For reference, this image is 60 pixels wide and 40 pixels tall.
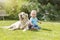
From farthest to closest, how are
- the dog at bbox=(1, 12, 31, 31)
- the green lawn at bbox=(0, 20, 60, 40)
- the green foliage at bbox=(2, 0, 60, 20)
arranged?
the green foliage at bbox=(2, 0, 60, 20)
the dog at bbox=(1, 12, 31, 31)
the green lawn at bbox=(0, 20, 60, 40)

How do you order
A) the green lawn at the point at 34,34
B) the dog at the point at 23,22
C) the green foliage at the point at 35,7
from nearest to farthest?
the green lawn at the point at 34,34 → the dog at the point at 23,22 → the green foliage at the point at 35,7

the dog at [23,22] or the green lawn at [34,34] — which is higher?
the dog at [23,22]

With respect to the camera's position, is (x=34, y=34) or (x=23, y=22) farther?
(x=23, y=22)

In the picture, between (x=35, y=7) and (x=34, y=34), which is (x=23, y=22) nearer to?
(x=34, y=34)

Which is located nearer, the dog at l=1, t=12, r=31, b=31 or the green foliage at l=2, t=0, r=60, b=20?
the dog at l=1, t=12, r=31, b=31

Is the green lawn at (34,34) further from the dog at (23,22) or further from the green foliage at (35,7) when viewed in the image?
the green foliage at (35,7)

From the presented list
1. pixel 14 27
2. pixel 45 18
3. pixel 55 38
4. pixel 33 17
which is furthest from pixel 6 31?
pixel 45 18

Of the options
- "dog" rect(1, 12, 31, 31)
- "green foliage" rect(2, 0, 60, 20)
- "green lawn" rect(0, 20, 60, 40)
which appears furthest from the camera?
"green foliage" rect(2, 0, 60, 20)

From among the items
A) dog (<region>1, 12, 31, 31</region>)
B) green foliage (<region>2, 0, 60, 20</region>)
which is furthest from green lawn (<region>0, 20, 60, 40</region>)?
green foliage (<region>2, 0, 60, 20</region>)

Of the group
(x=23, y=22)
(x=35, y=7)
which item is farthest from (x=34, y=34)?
(x=35, y=7)

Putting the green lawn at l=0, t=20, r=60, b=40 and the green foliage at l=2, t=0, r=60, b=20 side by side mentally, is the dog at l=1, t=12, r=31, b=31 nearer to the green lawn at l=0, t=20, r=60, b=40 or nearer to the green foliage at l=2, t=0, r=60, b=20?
the green lawn at l=0, t=20, r=60, b=40

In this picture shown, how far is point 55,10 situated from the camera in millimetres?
3975

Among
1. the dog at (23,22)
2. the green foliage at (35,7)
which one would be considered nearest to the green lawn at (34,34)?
the dog at (23,22)

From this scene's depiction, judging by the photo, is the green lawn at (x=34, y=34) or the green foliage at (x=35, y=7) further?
the green foliage at (x=35, y=7)
